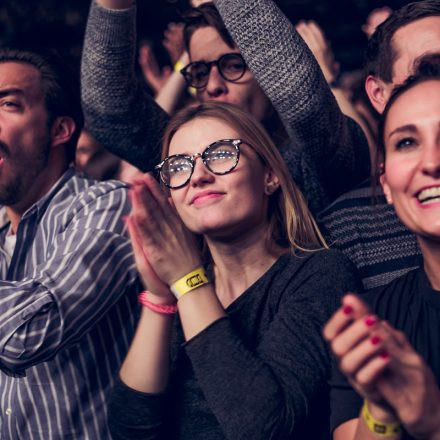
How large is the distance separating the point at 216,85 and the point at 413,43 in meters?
0.63

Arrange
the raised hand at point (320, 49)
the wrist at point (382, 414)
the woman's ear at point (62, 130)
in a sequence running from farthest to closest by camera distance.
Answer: the raised hand at point (320, 49)
the woman's ear at point (62, 130)
the wrist at point (382, 414)

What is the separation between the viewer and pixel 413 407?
1352 millimetres

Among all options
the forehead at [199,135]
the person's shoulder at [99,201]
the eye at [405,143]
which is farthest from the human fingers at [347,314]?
the person's shoulder at [99,201]

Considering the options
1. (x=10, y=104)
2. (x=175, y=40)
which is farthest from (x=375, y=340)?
(x=175, y=40)

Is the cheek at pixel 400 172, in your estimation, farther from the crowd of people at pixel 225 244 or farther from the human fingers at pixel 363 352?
the human fingers at pixel 363 352

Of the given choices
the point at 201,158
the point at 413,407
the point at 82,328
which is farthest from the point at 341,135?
the point at 413,407

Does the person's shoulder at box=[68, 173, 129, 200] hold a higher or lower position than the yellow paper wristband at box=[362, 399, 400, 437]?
higher

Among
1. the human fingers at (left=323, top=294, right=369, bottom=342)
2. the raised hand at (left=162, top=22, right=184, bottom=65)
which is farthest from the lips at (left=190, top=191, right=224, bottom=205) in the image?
the raised hand at (left=162, top=22, right=184, bottom=65)

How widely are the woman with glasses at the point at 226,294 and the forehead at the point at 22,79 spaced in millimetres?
619

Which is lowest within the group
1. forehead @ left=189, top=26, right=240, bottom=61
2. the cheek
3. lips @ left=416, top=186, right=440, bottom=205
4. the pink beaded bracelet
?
the pink beaded bracelet

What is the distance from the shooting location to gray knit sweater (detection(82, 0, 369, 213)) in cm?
215

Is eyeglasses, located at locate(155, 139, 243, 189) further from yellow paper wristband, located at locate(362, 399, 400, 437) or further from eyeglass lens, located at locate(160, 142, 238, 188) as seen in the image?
yellow paper wristband, located at locate(362, 399, 400, 437)

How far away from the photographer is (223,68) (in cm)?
262

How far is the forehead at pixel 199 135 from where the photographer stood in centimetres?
211
